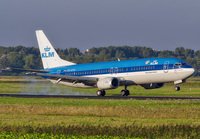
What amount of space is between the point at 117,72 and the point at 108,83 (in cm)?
266

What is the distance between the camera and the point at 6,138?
1914 cm

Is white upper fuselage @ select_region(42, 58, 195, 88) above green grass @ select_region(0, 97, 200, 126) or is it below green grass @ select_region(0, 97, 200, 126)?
above

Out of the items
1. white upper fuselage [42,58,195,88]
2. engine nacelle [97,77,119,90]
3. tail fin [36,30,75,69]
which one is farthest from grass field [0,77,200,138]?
tail fin [36,30,75,69]

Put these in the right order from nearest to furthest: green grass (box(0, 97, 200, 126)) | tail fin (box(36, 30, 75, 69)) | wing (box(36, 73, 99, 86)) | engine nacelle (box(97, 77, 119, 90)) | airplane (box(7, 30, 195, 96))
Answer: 1. green grass (box(0, 97, 200, 126))
2. airplane (box(7, 30, 195, 96))
3. engine nacelle (box(97, 77, 119, 90))
4. wing (box(36, 73, 99, 86))
5. tail fin (box(36, 30, 75, 69))

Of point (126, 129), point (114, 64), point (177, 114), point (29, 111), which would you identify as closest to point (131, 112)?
point (177, 114)

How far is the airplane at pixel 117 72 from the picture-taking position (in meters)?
50.3

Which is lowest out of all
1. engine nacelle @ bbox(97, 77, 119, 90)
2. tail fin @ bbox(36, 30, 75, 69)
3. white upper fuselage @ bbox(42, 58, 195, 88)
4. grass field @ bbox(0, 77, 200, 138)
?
grass field @ bbox(0, 77, 200, 138)

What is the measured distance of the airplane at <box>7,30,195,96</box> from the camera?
165ft

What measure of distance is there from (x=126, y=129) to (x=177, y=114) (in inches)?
412

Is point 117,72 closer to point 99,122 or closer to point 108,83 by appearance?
point 108,83

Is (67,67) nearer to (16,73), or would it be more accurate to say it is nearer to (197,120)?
(197,120)

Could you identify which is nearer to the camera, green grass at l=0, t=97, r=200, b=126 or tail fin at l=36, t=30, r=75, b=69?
green grass at l=0, t=97, r=200, b=126

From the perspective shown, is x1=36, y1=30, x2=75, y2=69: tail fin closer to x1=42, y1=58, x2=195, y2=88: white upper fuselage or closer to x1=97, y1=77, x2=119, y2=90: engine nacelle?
x1=42, y1=58, x2=195, y2=88: white upper fuselage

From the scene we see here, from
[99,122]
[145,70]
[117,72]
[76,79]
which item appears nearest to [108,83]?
[117,72]
